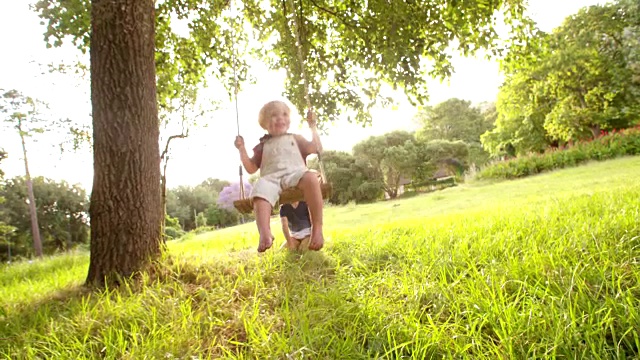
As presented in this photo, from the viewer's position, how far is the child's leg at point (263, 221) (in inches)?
104

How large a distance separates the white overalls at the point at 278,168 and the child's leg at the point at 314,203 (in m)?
0.09

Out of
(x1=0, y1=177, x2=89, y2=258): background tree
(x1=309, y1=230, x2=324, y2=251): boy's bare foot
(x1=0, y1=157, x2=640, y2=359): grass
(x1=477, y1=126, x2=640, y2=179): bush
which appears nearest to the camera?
(x1=0, y1=157, x2=640, y2=359): grass

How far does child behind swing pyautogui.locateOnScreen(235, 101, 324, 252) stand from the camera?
9.16ft

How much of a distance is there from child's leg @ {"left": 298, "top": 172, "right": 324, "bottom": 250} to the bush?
17681 millimetres

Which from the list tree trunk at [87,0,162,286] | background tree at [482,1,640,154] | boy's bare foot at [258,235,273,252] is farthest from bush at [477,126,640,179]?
tree trunk at [87,0,162,286]

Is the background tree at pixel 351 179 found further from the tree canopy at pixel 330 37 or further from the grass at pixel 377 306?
the grass at pixel 377 306

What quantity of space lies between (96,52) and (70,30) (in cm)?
191

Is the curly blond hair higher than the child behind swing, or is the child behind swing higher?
the curly blond hair

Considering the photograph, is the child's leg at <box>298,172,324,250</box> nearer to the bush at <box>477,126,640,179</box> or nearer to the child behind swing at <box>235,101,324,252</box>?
the child behind swing at <box>235,101,324,252</box>

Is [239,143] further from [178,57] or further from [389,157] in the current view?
[389,157]

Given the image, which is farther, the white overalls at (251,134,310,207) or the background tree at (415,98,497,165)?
the background tree at (415,98,497,165)

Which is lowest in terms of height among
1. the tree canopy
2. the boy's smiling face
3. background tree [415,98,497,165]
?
the boy's smiling face

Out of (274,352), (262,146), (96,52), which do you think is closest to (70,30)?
(96,52)

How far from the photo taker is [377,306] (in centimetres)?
205
